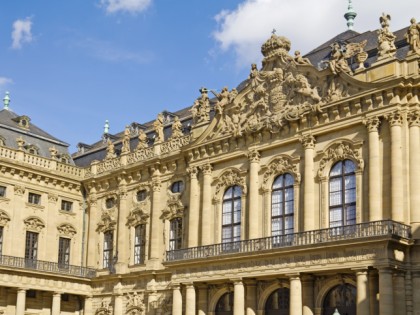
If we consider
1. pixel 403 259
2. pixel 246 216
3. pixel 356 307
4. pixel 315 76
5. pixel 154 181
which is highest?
pixel 315 76

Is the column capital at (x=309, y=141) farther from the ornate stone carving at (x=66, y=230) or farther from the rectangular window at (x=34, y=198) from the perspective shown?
the rectangular window at (x=34, y=198)

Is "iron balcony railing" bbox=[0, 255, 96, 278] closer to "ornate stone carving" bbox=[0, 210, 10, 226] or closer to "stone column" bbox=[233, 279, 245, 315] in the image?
"ornate stone carving" bbox=[0, 210, 10, 226]

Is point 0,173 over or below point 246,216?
over

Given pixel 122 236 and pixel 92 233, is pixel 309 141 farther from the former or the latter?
pixel 92 233

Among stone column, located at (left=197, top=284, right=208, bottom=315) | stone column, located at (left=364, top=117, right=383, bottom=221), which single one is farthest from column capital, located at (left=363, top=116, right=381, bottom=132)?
stone column, located at (left=197, top=284, right=208, bottom=315)

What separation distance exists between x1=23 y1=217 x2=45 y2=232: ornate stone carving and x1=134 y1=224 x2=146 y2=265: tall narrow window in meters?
6.09

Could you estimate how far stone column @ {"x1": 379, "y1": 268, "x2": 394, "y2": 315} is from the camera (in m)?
27.7

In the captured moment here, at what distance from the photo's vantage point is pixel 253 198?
35.7m

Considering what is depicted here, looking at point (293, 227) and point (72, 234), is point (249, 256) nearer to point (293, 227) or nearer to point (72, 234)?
point (293, 227)

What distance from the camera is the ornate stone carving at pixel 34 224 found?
4366cm

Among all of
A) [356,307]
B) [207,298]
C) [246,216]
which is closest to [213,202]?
[246,216]

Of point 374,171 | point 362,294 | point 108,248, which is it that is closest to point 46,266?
point 108,248

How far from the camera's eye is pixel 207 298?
36.3 metres

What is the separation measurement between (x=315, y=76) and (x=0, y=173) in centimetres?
1997
